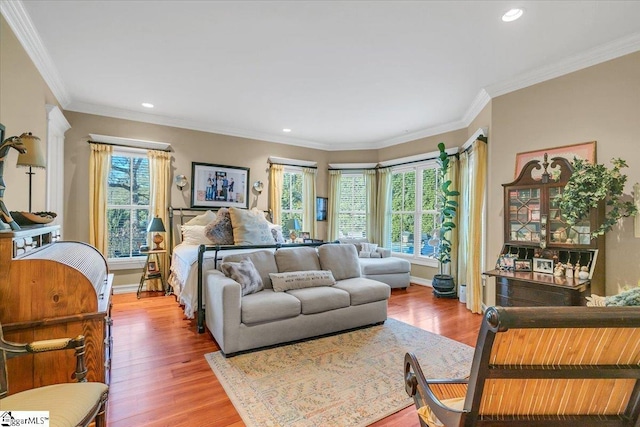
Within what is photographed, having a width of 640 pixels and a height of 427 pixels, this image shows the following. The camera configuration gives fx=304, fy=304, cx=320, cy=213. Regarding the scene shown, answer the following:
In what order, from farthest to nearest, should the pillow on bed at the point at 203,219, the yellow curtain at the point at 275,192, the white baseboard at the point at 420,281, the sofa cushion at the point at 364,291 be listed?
the yellow curtain at the point at 275,192 < the white baseboard at the point at 420,281 < the pillow on bed at the point at 203,219 < the sofa cushion at the point at 364,291

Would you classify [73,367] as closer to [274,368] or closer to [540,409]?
[274,368]

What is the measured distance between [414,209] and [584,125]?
3.22m

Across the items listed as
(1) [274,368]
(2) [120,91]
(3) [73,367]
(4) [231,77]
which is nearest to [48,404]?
(3) [73,367]

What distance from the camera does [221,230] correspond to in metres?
4.38

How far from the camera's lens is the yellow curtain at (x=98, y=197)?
14.7ft

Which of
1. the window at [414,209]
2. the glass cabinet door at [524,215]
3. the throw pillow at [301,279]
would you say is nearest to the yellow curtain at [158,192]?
the throw pillow at [301,279]

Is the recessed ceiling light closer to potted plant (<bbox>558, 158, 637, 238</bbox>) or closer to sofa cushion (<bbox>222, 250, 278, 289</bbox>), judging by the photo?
potted plant (<bbox>558, 158, 637, 238</bbox>)

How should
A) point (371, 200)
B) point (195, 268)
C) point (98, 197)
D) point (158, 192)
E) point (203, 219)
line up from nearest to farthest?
point (195, 268)
point (98, 197)
point (158, 192)
point (203, 219)
point (371, 200)

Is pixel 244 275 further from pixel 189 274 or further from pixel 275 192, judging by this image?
pixel 275 192

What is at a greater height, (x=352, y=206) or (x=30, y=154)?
(x=30, y=154)

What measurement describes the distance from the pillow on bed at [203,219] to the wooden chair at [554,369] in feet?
15.2

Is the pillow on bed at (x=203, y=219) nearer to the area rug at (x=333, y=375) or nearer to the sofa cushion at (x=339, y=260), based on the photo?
the sofa cushion at (x=339, y=260)

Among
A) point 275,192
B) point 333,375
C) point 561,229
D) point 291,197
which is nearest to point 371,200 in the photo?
point 291,197

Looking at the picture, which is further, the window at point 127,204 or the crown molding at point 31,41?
the window at point 127,204
